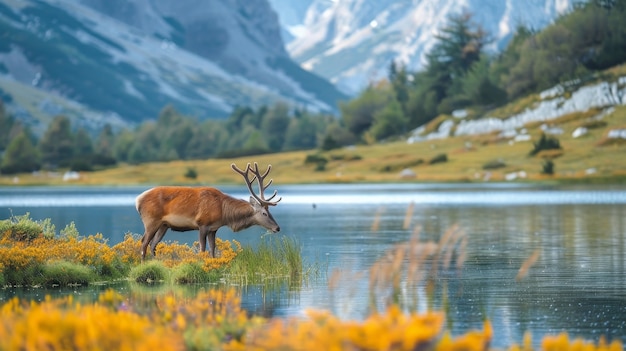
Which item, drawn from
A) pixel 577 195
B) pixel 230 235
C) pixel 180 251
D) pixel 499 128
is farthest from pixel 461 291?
pixel 499 128

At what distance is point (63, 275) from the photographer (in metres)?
27.8

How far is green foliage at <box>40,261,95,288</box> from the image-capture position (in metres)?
27.6

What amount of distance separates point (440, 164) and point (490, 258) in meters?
114

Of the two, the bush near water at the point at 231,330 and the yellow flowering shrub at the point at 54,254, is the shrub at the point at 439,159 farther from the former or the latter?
the bush near water at the point at 231,330

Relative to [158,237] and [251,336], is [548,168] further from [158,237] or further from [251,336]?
[251,336]

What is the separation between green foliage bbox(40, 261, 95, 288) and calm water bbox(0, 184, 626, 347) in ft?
6.07

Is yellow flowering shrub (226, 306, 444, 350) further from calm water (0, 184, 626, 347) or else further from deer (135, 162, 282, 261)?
deer (135, 162, 282, 261)

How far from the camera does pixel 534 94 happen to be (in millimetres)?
181000

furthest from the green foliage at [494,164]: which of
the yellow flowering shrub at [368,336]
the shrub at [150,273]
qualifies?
the yellow flowering shrub at [368,336]

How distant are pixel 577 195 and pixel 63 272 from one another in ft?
237

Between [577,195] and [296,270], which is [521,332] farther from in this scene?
[577,195]

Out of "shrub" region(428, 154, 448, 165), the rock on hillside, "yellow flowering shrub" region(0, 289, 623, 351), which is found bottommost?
"yellow flowering shrub" region(0, 289, 623, 351)

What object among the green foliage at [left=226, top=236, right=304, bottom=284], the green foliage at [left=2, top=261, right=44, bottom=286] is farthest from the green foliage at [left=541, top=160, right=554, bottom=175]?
the green foliage at [left=2, top=261, right=44, bottom=286]

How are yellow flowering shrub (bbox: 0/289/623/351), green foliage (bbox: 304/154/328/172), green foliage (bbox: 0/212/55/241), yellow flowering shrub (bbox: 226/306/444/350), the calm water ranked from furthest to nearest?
green foliage (bbox: 304/154/328/172) → green foliage (bbox: 0/212/55/241) → the calm water → yellow flowering shrub (bbox: 0/289/623/351) → yellow flowering shrub (bbox: 226/306/444/350)
